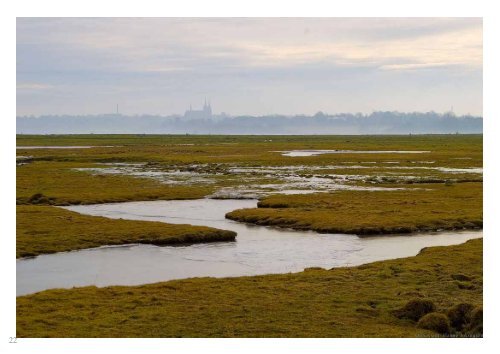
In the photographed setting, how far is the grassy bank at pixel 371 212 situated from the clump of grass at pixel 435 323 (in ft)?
61.5

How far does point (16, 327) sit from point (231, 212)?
2702 centimetres

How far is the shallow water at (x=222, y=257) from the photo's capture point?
2712cm

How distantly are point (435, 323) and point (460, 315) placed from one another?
41.0 inches

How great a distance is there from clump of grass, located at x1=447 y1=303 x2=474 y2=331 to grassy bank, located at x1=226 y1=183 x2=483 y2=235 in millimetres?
18356

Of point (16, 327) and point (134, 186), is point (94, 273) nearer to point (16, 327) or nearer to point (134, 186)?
point (16, 327)

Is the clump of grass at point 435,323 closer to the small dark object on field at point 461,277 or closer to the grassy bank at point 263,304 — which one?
the grassy bank at point 263,304

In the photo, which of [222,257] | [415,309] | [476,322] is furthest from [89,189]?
[476,322]

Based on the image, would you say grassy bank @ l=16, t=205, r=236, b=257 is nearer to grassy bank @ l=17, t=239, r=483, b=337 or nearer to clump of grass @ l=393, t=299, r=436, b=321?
grassy bank @ l=17, t=239, r=483, b=337

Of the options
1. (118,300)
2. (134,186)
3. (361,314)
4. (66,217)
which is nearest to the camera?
(361,314)

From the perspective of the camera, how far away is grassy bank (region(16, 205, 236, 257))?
3322 centimetres

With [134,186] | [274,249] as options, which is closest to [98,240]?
[274,249]

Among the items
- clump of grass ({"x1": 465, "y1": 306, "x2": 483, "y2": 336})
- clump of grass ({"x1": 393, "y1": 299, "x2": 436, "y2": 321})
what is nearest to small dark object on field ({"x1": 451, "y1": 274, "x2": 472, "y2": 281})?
clump of grass ({"x1": 393, "y1": 299, "x2": 436, "y2": 321})

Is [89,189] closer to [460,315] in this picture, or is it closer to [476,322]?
[460,315]

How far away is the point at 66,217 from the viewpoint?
41312mm
